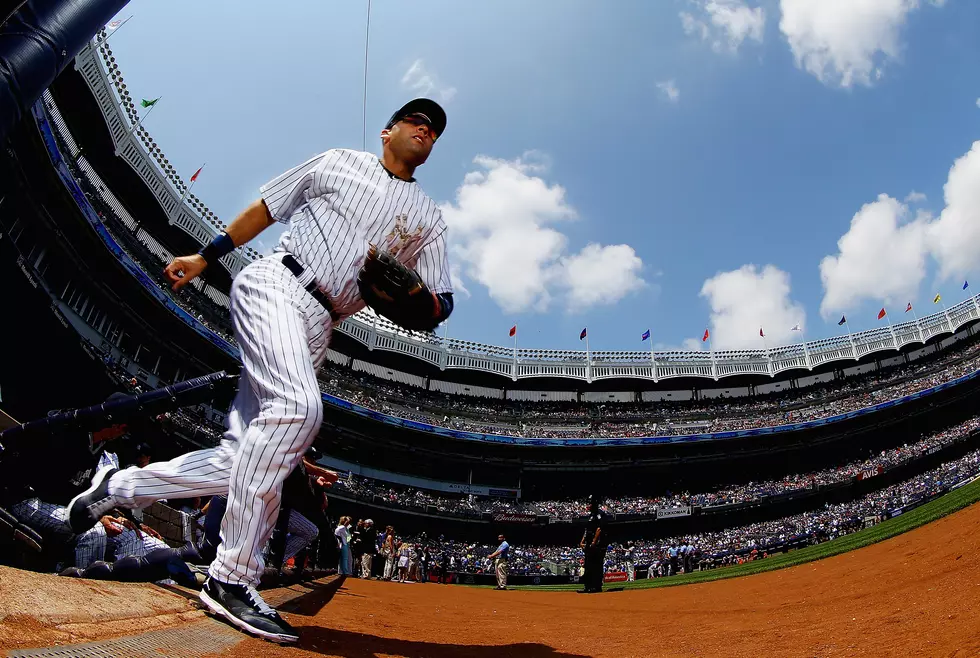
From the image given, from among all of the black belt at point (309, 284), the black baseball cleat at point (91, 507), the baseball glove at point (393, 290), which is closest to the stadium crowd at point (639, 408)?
the black baseball cleat at point (91, 507)

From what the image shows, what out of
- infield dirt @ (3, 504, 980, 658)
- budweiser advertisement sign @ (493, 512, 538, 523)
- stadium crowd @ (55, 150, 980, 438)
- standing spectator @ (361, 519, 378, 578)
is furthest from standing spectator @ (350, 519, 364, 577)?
budweiser advertisement sign @ (493, 512, 538, 523)

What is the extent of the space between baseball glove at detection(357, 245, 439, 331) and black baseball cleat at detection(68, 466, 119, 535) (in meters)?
1.39

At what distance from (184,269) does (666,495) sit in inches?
1243

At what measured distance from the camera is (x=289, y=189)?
2496 millimetres

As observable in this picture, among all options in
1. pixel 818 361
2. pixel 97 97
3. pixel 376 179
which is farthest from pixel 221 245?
pixel 818 361

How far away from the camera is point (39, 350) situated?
28.9 feet

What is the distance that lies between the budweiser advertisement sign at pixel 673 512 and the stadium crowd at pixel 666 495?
31 centimetres

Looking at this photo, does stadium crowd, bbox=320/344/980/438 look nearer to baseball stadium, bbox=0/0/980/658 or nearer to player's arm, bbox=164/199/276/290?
baseball stadium, bbox=0/0/980/658

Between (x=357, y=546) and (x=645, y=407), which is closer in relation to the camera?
(x=357, y=546)

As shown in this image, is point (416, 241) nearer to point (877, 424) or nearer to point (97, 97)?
point (97, 97)

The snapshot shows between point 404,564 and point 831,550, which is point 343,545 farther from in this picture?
point 831,550

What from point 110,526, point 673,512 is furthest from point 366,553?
point 673,512

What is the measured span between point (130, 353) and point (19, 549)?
64.3ft

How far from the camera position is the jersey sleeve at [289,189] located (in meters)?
2.48
